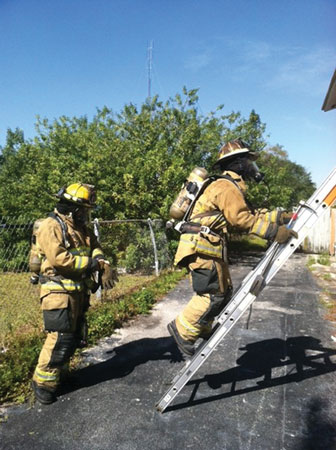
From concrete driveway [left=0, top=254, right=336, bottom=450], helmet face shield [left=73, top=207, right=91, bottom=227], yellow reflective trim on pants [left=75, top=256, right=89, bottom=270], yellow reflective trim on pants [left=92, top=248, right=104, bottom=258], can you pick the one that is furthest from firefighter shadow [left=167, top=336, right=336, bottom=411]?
helmet face shield [left=73, top=207, right=91, bottom=227]

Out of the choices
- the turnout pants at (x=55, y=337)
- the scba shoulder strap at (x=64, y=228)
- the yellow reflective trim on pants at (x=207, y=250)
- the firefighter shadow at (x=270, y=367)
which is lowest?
the firefighter shadow at (x=270, y=367)

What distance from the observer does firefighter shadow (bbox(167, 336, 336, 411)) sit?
354cm

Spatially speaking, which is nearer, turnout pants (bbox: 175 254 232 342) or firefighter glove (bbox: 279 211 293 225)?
firefighter glove (bbox: 279 211 293 225)

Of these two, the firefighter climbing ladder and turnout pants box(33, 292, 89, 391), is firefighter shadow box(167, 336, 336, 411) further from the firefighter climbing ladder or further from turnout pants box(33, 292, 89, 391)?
turnout pants box(33, 292, 89, 391)

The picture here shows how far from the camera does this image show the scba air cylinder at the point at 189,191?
133 inches

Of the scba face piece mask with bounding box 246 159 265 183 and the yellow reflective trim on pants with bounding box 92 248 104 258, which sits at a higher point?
the scba face piece mask with bounding box 246 159 265 183

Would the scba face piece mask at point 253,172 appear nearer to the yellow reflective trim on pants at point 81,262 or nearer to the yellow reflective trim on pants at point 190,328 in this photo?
the yellow reflective trim on pants at point 190,328

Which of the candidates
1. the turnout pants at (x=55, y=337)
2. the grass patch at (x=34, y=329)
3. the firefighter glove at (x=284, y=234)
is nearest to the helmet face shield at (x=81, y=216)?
the turnout pants at (x=55, y=337)

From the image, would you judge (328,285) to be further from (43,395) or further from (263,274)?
(43,395)

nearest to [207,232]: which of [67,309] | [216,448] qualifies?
[67,309]

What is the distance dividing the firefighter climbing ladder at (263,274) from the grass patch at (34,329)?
1455 mm

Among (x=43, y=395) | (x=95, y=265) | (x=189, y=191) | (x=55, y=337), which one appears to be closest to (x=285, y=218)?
(x=189, y=191)

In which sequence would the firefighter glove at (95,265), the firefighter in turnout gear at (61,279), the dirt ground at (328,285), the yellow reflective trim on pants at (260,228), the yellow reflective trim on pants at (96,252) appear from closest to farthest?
1. the yellow reflective trim on pants at (260,228)
2. the firefighter in turnout gear at (61,279)
3. the firefighter glove at (95,265)
4. the yellow reflective trim on pants at (96,252)
5. the dirt ground at (328,285)

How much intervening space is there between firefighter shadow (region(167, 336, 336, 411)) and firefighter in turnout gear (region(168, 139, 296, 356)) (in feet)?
1.89
